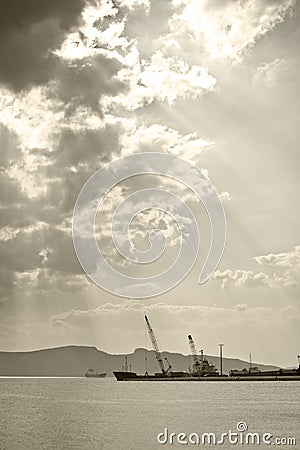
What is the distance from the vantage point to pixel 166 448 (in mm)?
84250

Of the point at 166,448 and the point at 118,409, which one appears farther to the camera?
the point at 118,409

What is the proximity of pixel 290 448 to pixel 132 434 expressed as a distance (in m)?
26.3

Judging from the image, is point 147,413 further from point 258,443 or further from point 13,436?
point 258,443

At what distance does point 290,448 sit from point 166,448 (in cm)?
1509

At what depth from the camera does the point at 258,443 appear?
89625mm

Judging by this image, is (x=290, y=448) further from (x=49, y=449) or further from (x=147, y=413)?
(x=147, y=413)

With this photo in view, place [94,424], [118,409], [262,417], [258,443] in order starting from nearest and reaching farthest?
1. [258,443]
2. [94,424]
3. [262,417]
4. [118,409]

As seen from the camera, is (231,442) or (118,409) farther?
(118,409)

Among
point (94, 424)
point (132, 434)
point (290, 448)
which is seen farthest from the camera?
point (94, 424)

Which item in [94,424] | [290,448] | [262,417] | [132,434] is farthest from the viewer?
[262,417]

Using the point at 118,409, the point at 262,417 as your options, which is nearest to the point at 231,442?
the point at 262,417

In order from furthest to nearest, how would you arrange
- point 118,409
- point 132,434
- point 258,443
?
point 118,409
point 132,434
point 258,443

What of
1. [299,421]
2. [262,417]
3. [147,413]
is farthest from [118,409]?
[299,421]

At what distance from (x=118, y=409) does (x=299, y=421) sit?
156 feet
